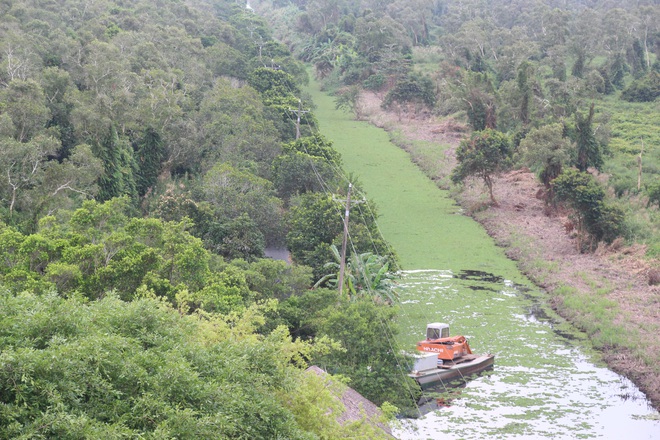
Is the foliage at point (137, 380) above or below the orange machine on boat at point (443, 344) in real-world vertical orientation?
above

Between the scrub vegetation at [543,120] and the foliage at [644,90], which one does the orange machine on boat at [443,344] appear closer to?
the scrub vegetation at [543,120]

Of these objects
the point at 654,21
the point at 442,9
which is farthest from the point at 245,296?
the point at 442,9

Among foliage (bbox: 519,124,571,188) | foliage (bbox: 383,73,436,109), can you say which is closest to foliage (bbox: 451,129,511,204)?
foliage (bbox: 519,124,571,188)

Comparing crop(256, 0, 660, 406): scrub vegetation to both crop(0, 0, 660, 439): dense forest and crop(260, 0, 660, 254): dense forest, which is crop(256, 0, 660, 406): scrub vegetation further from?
crop(0, 0, 660, 439): dense forest

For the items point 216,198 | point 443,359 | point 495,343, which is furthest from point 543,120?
point 443,359

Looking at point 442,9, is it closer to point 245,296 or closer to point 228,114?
point 228,114

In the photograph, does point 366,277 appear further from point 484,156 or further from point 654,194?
point 654,194

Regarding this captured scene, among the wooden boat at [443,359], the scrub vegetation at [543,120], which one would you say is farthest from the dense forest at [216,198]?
the wooden boat at [443,359]
